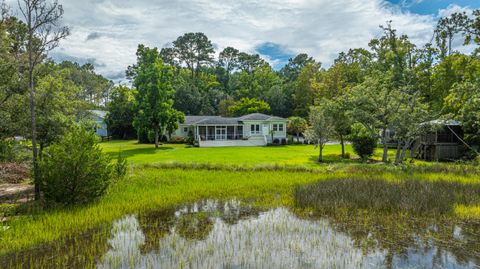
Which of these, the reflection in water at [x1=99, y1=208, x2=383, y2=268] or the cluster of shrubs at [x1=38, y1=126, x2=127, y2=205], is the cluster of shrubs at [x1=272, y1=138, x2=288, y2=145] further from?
the reflection in water at [x1=99, y1=208, x2=383, y2=268]

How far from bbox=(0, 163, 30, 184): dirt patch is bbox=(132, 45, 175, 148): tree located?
17.9 m

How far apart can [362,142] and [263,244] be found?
1948cm

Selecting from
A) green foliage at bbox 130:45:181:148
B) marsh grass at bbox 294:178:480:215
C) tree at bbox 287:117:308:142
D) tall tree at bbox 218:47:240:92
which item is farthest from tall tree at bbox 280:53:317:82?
marsh grass at bbox 294:178:480:215

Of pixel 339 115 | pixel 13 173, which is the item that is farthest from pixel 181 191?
pixel 339 115

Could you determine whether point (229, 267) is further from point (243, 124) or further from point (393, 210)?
point (243, 124)

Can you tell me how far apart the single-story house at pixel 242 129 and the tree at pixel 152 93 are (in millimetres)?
6022

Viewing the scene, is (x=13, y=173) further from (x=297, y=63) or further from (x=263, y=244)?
(x=297, y=63)

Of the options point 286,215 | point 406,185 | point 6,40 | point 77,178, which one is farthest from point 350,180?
point 6,40

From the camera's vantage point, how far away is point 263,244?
676 centimetres

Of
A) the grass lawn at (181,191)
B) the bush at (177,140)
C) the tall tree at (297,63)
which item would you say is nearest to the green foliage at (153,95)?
Answer: the bush at (177,140)

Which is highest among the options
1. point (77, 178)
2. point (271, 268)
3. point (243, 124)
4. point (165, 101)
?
point (165, 101)

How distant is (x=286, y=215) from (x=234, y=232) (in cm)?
203

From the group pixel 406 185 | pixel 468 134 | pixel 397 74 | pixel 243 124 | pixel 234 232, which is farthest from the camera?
pixel 243 124

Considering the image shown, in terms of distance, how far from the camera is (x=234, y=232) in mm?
7535
